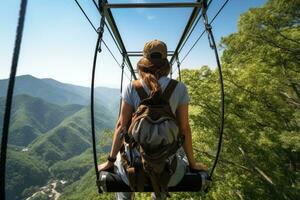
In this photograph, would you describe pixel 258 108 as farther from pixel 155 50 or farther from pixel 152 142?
pixel 152 142

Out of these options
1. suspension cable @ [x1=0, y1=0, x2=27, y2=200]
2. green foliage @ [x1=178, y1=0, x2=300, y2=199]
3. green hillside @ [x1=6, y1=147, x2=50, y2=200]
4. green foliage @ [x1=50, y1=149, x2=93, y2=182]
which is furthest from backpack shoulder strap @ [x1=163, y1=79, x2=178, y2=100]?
green foliage @ [x1=50, y1=149, x2=93, y2=182]

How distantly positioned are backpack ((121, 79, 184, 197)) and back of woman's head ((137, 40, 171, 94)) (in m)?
0.15

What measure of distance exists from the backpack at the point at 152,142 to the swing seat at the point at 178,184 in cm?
20

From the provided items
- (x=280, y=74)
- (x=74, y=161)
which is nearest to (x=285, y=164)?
(x=280, y=74)

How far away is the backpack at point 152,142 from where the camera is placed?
221 cm

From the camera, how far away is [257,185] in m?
12.1

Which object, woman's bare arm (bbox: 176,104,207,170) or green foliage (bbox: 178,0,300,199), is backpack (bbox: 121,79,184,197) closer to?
woman's bare arm (bbox: 176,104,207,170)

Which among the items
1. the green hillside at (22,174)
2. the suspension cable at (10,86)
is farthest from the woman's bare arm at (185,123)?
the green hillside at (22,174)

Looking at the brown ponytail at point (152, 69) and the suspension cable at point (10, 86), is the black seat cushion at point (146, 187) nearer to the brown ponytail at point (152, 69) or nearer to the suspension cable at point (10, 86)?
the brown ponytail at point (152, 69)

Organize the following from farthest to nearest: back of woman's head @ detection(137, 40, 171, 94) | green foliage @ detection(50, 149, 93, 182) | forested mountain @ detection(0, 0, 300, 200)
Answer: green foliage @ detection(50, 149, 93, 182), forested mountain @ detection(0, 0, 300, 200), back of woman's head @ detection(137, 40, 171, 94)

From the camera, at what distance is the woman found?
2498mm

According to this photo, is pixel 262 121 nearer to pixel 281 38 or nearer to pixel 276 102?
pixel 276 102

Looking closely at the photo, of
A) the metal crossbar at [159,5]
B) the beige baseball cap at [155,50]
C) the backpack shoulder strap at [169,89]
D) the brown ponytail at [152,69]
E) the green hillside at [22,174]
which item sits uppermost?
the metal crossbar at [159,5]

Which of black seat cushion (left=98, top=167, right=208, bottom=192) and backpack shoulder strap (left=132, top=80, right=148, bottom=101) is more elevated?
backpack shoulder strap (left=132, top=80, right=148, bottom=101)
